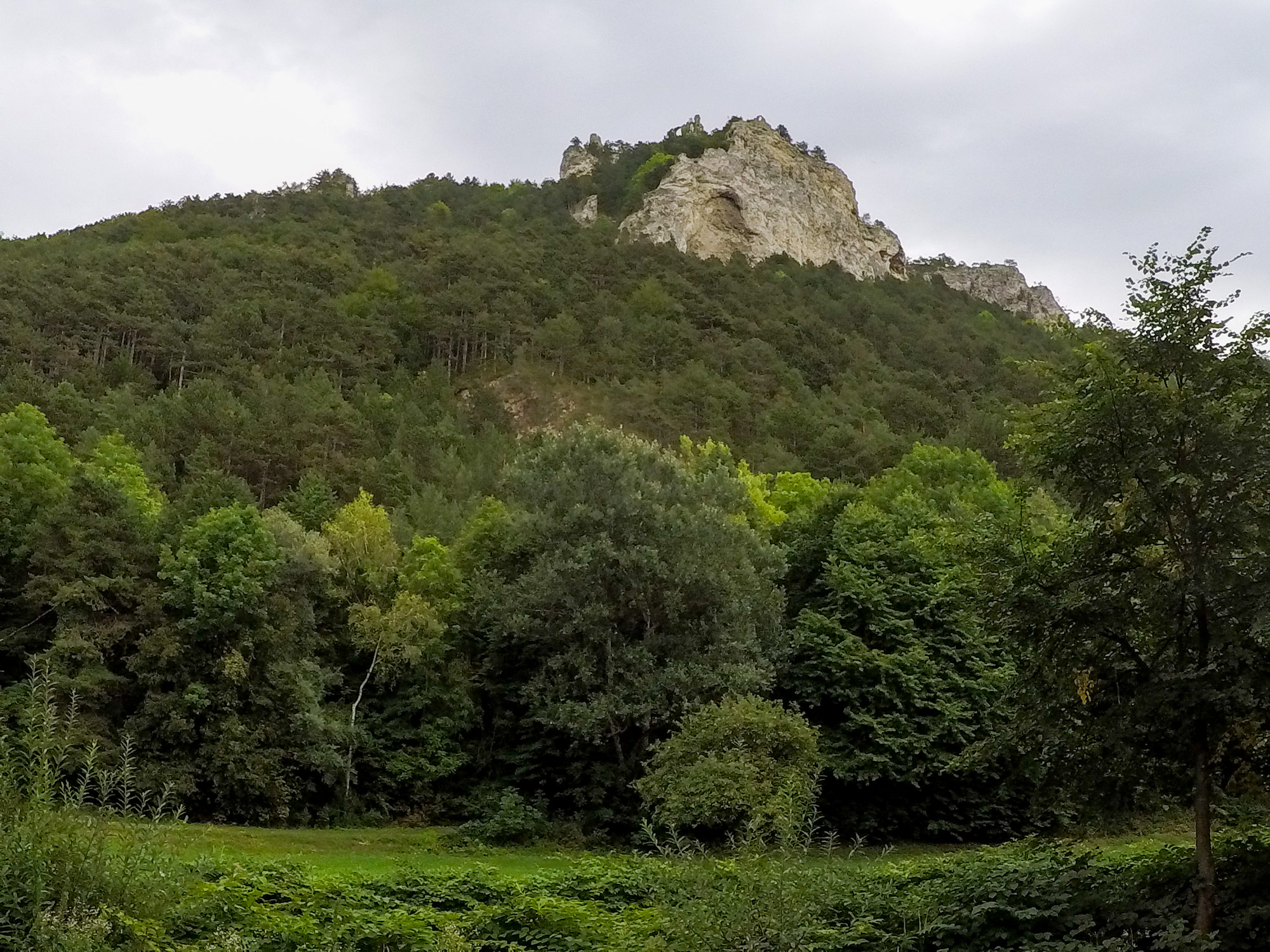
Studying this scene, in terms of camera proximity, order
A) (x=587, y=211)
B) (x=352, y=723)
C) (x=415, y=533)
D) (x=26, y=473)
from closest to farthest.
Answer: (x=352, y=723)
(x=26, y=473)
(x=415, y=533)
(x=587, y=211)

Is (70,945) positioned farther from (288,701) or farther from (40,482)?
(40,482)

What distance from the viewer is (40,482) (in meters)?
33.1

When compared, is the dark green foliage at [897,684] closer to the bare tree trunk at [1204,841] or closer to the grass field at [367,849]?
the grass field at [367,849]

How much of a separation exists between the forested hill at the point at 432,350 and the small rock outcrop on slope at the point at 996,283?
1966 inches

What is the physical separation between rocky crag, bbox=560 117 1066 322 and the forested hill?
16.0 metres

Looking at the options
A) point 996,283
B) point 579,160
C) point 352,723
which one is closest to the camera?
point 352,723

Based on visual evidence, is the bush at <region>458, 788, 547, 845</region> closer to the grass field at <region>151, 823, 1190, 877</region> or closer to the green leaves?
the grass field at <region>151, 823, 1190, 877</region>

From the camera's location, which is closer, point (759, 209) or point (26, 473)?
point (26, 473)

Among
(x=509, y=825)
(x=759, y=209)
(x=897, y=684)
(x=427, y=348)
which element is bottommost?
(x=509, y=825)

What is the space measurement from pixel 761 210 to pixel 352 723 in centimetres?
9738

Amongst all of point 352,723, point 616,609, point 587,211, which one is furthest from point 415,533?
point 587,211

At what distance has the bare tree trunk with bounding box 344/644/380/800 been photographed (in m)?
29.0

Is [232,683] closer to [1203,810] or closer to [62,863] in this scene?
[62,863]

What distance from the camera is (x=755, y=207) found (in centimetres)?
11631
